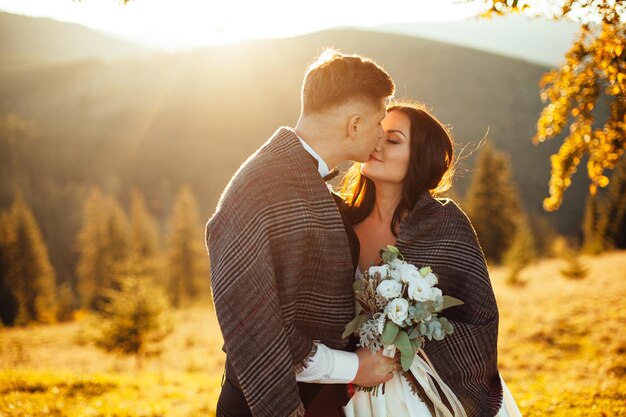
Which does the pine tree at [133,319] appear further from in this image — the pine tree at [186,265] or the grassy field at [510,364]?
the pine tree at [186,265]

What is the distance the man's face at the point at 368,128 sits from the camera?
3.05 meters

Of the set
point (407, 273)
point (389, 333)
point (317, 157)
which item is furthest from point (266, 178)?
point (389, 333)

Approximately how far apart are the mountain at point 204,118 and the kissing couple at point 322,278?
248 feet

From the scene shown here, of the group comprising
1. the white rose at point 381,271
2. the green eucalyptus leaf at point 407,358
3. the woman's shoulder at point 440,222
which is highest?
the woman's shoulder at point 440,222

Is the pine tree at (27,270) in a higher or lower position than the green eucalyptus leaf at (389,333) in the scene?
lower

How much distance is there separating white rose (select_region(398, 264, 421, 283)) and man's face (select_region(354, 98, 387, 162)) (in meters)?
0.78

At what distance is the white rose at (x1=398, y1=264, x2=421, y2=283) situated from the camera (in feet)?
9.64

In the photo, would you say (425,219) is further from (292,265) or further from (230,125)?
(230,125)

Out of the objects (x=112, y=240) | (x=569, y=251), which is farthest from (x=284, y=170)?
(x=112, y=240)

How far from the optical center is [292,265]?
2814mm

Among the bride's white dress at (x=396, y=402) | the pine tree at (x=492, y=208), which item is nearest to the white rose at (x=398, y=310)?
the bride's white dress at (x=396, y=402)

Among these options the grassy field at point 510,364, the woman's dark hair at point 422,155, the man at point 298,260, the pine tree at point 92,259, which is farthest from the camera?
the pine tree at point 92,259

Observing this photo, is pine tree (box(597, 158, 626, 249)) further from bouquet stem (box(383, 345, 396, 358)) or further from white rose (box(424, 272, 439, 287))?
bouquet stem (box(383, 345, 396, 358))

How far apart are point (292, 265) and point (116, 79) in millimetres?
163424
